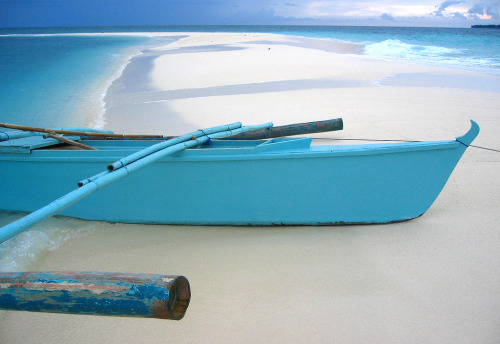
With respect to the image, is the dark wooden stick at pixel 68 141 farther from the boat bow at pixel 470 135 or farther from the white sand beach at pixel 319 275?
the boat bow at pixel 470 135

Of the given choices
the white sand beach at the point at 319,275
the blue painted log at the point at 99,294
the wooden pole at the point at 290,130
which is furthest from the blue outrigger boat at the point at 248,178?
the blue painted log at the point at 99,294

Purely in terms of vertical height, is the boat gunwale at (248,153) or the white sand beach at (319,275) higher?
the boat gunwale at (248,153)

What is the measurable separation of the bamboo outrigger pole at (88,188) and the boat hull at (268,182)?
0.14m

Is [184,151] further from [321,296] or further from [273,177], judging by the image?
[321,296]

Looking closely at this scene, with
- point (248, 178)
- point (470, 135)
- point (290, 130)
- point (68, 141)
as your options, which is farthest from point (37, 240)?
point (470, 135)

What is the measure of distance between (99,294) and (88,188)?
3.40ft

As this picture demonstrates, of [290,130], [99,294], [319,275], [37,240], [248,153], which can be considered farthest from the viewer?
[290,130]

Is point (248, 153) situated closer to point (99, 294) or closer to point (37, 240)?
point (99, 294)

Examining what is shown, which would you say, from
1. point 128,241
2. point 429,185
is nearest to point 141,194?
point 128,241

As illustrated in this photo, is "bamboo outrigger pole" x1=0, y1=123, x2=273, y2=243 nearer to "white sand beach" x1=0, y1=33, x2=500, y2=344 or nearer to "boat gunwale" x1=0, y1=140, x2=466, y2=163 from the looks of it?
"boat gunwale" x1=0, y1=140, x2=466, y2=163

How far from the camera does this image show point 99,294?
57.4 inches

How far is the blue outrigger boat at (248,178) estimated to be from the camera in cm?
290

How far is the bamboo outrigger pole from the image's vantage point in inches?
79.1

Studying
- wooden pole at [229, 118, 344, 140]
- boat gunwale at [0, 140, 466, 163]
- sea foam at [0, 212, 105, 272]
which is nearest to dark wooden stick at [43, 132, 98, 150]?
boat gunwale at [0, 140, 466, 163]
